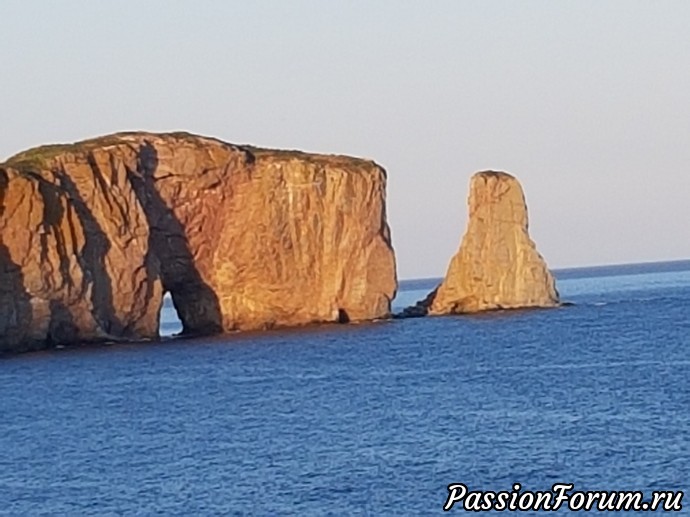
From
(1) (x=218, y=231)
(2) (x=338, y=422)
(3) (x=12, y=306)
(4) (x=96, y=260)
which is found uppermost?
(1) (x=218, y=231)

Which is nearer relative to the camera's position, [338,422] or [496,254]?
[338,422]

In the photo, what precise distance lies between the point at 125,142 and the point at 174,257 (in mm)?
9613

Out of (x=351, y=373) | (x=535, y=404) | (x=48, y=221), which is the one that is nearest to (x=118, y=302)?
(x=48, y=221)

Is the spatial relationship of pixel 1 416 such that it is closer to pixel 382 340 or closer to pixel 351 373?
pixel 351 373

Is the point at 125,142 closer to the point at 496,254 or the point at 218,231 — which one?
the point at 218,231

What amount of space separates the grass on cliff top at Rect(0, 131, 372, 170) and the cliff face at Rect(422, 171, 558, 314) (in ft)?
33.0

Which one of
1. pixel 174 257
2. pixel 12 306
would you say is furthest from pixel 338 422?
pixel 174 257

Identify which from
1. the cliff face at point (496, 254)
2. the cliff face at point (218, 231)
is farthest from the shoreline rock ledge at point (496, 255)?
the cliff face at point (218, 231)

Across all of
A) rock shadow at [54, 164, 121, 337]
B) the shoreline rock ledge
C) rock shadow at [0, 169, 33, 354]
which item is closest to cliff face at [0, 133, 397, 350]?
rock shadow at [54, 164, 121, 337]

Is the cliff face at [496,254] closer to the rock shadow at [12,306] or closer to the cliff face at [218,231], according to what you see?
the cliff face at [218,231]

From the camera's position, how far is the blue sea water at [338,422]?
5212cm

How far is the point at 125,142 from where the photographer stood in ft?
408

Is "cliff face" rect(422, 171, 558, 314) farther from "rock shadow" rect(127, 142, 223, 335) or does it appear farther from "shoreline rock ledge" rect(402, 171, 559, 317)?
"rock shadow" rect(127, 142, 223, 335)

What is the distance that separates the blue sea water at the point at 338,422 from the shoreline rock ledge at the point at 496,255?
20.4 meters
